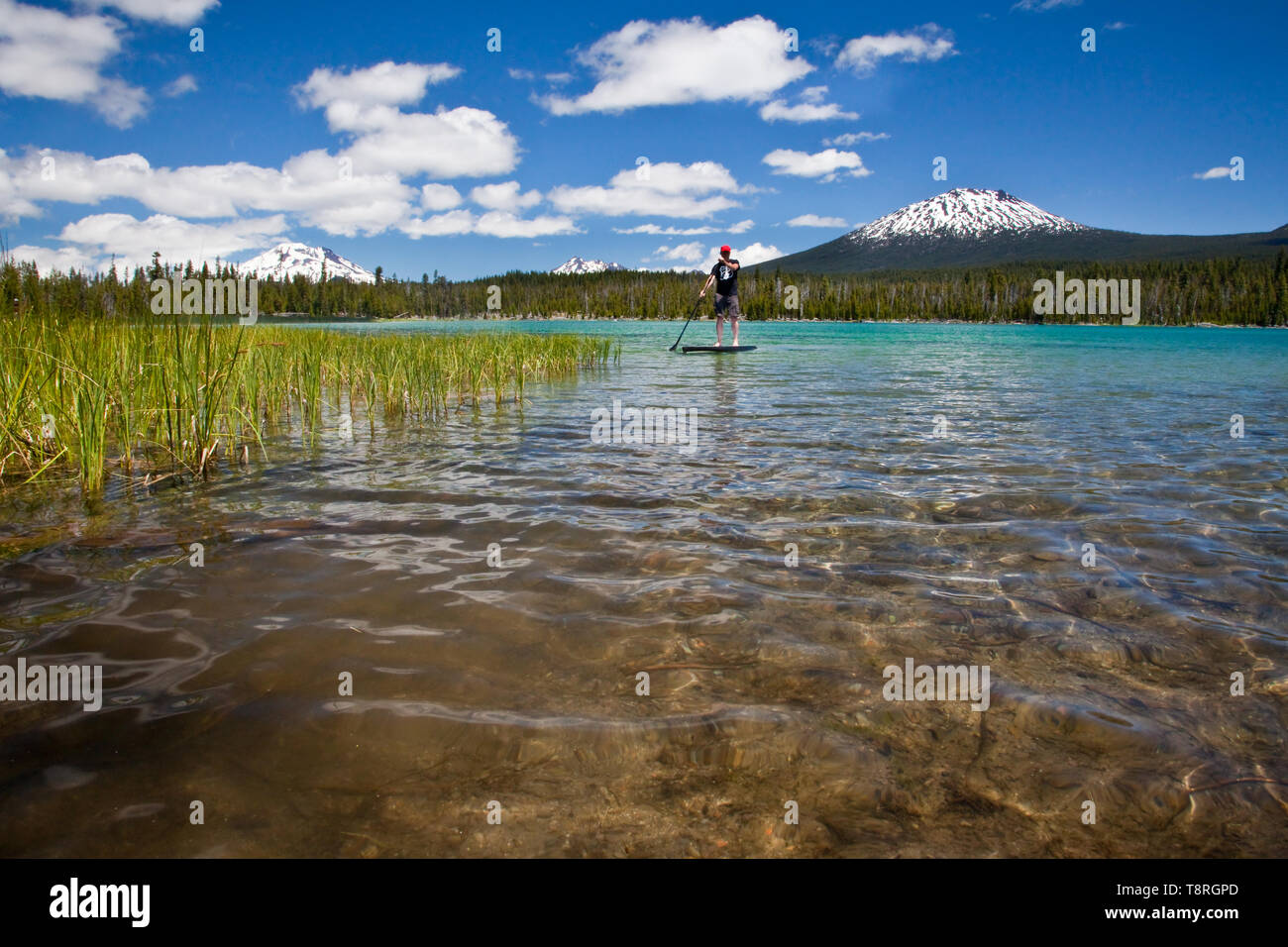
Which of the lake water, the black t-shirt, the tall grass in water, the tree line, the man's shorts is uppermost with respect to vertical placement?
A: the tree line

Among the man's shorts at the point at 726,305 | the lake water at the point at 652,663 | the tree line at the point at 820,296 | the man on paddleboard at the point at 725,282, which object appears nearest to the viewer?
the lake water at the point at 652,663

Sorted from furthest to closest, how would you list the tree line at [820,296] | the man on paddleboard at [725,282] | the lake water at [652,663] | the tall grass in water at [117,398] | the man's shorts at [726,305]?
the tree line at [820,296] < the man's shorts at [726,305] < the man on paddleboard at [725,282] < the tall grass in water at [117,398] < the lake water at [652,663]

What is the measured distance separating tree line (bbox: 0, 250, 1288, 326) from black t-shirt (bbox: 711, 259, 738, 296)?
9440cm

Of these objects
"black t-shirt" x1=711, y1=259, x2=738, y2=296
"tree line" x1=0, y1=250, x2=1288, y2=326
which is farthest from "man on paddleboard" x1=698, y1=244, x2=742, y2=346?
"tree line" x1=0, y1=250, x2=1288, y2=326

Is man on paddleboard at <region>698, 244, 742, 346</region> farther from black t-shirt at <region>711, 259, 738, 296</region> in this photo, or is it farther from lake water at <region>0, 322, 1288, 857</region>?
lake water at <region>0, 322, 1288, 857</region>

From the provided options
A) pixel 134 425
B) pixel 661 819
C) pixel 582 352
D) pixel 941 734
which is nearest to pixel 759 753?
pixel 661 819

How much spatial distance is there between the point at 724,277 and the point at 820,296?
144 meters

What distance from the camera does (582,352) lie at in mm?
25250

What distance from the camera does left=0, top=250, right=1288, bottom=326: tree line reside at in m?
125

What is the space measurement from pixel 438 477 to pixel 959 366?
2460 centimetres

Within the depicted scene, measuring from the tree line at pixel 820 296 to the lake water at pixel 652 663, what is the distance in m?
112

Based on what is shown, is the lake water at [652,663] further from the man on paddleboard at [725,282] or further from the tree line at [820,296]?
the tree line at [820,296]

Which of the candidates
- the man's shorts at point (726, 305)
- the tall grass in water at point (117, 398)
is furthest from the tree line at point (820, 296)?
the tall grass in water at point (117, 398)

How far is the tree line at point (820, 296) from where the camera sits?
409 ft
